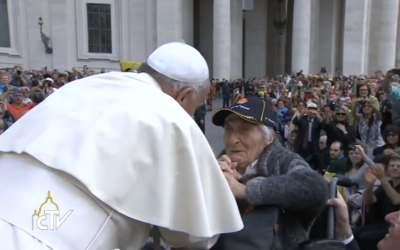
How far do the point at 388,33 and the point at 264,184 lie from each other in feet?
90.8

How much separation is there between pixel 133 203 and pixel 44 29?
91.0ft

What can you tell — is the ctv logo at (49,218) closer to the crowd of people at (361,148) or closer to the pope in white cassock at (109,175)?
the pope in white cassock at (109,175)

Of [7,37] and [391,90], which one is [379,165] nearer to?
[391,90]

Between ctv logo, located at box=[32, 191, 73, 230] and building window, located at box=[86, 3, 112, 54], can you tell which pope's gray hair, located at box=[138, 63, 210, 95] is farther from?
building window, located at box=[86, 3, 112, 54]

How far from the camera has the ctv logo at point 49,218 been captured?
1406 mm

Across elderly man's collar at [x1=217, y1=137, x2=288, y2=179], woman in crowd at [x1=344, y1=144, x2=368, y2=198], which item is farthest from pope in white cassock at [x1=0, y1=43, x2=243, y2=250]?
woman in crowd at [x1=344, y1=144, x2=368, y2=198]

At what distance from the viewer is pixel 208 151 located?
1.65 meters

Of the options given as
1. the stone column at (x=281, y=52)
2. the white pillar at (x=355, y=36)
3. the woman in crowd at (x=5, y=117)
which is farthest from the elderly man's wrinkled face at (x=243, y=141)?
the stone column at (x=281, y=52)

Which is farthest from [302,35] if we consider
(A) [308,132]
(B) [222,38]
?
(A) [308,132]

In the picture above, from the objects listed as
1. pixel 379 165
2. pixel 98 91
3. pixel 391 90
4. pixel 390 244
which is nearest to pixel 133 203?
pixel 98 91

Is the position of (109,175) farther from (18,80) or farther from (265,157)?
(18,80)

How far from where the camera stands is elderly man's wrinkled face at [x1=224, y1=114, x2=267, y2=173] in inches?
92.4

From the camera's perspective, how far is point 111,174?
1493 millimetres

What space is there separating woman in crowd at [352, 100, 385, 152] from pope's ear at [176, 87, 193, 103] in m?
6.21
